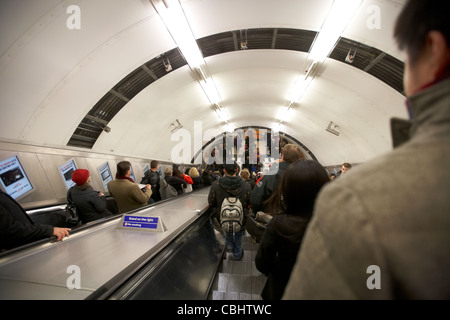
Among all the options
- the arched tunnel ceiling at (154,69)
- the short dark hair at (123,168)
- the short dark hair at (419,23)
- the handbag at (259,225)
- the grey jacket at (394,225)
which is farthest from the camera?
the short dark hair at (123,168)

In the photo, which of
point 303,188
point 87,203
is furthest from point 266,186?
point 87,203

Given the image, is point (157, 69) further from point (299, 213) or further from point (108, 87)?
point (299, 213)

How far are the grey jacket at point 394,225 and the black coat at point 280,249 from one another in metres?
1.03

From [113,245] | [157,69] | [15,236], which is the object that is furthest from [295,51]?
[15,236]

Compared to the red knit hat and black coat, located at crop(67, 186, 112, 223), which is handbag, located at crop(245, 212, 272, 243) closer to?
black coat, located at crop(67, 186, 112, 223)

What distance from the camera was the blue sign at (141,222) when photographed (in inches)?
104

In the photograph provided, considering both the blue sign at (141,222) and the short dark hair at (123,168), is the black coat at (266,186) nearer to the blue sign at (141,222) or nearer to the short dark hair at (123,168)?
the blue sign at (141,222)

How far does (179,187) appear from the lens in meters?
6.56

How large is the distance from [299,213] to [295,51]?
232 inches

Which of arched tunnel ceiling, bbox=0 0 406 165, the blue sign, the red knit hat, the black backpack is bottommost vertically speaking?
the black backpack

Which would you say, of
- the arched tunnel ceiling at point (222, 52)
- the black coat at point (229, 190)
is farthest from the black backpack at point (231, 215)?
the arched tunnel ceiling at point (222, 52)

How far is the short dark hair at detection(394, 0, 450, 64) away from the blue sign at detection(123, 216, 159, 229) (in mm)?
2836

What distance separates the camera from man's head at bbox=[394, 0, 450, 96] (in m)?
0.57

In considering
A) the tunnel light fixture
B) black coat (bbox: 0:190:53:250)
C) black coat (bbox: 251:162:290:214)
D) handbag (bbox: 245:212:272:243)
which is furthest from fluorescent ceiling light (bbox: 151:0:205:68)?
handbag (bbox: 245:212:272:243)
